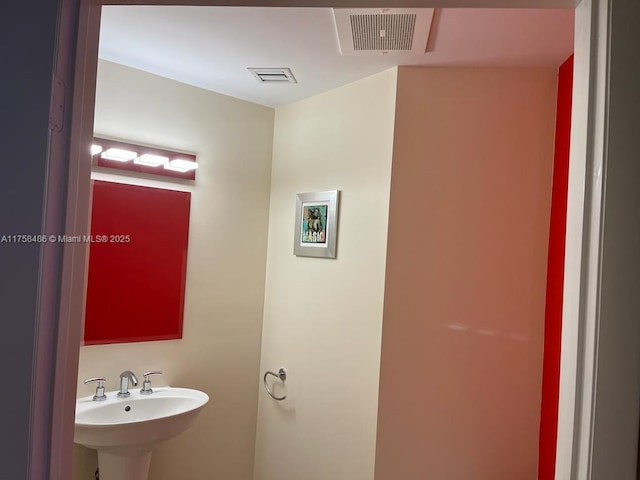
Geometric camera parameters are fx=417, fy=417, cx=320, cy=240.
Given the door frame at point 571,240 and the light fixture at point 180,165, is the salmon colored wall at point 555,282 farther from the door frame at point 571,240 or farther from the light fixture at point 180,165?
the light fixture at point 180,165

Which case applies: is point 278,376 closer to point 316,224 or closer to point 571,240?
point 316,224

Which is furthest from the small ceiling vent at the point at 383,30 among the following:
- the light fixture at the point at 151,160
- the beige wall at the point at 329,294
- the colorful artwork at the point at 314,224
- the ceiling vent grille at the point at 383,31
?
the light fixture at the point at 151,160

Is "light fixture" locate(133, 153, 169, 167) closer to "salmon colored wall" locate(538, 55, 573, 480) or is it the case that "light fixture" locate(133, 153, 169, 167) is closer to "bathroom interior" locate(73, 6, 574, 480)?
"bathroom interior" locate(73, 6, 574, 480)

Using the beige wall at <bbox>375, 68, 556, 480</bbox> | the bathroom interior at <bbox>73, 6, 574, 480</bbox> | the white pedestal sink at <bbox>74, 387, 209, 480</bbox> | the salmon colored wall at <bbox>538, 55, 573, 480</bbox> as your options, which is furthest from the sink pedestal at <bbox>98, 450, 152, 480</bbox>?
the salmon colored wall at <bbox>538, 55, 573, 480</bbox>

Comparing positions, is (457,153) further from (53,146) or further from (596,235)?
(53,146)

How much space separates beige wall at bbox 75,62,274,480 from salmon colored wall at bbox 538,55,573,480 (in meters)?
1.52

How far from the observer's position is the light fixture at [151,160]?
207cm

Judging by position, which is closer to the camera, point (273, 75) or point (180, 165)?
point (273, 75)

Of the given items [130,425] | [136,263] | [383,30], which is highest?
[383,30]

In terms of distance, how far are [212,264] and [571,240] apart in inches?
76.9

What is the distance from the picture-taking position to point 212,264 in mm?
2328

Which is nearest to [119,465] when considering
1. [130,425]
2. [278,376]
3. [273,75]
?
[130,425]

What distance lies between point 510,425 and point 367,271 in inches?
35.5

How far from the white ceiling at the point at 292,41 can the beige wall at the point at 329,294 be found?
255mm
